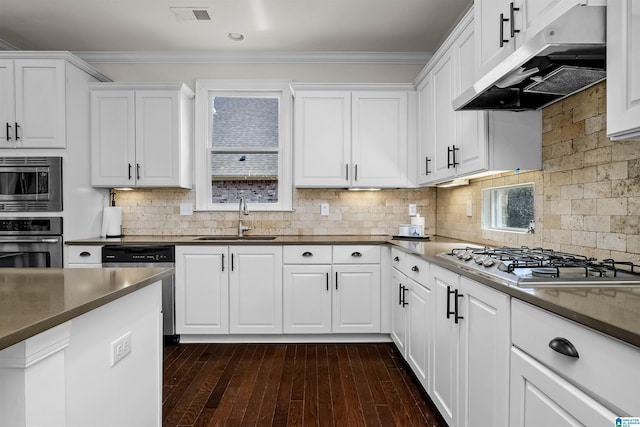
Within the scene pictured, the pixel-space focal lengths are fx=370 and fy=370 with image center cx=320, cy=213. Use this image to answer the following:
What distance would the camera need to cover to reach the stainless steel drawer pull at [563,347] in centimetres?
96

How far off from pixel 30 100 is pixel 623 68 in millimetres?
3955

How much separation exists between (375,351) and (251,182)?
6.68 feet

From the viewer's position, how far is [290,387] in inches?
95.7

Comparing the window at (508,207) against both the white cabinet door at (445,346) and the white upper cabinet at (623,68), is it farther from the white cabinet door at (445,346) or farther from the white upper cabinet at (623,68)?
the white upper cabinet at (623,68)

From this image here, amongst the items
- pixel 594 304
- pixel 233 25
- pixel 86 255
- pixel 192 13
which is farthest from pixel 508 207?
pixel 86 255

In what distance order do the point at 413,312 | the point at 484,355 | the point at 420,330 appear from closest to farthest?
the point at 484,355 < the point at 420,330 < the point at 413,312

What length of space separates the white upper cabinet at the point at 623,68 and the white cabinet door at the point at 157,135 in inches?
127

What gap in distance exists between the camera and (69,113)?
3205 mm

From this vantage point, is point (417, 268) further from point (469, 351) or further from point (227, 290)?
point (227, 290)

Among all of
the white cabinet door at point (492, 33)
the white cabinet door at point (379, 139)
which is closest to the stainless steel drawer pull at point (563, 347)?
the white cabinet door at point (492, 33)

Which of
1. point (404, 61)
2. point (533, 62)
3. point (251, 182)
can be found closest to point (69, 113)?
point (251, 182)

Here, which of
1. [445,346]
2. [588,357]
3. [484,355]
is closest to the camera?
[588,357]

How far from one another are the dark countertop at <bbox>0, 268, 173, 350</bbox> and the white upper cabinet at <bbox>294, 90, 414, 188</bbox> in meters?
2.13

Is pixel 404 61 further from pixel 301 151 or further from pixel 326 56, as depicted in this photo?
pixel 301 151
